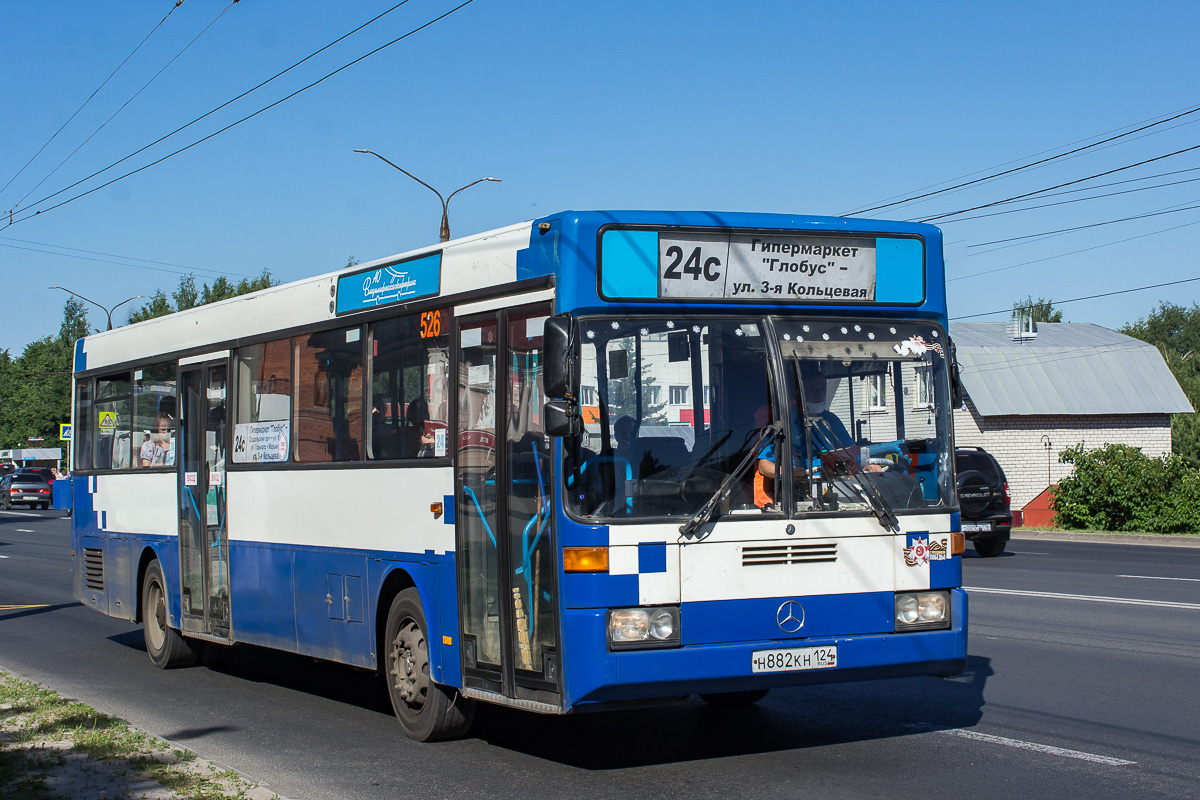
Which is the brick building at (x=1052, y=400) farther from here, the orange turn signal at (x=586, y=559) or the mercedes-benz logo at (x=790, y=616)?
the orange turn signal at (x=586, y=559)

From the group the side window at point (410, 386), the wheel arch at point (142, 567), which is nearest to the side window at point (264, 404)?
the side window at point (410, 386)

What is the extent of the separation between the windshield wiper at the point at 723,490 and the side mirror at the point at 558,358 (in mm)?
866

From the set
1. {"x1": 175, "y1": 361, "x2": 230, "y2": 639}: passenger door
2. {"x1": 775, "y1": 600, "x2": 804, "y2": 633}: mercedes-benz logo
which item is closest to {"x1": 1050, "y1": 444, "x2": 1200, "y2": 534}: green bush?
{"x1": 175, "y1": 361, "x2": 230, "y2": 639}: passenger door

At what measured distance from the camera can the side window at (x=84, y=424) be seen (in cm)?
1375

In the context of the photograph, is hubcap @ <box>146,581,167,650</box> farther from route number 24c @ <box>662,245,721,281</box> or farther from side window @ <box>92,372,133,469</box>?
route number 24c @ <box>662,245,721,281</box>

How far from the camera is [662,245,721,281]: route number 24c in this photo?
682cm

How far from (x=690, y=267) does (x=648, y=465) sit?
1.11m

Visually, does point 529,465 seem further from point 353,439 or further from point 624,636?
point 353,439

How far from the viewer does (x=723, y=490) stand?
6.56m

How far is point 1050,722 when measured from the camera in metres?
8.02

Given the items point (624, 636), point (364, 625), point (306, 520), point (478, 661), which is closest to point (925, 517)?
point (624, 636)

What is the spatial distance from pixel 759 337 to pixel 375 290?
3.01 m

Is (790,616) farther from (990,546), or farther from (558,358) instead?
(990,546)

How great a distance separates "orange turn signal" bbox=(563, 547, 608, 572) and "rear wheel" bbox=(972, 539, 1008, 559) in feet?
60.5
